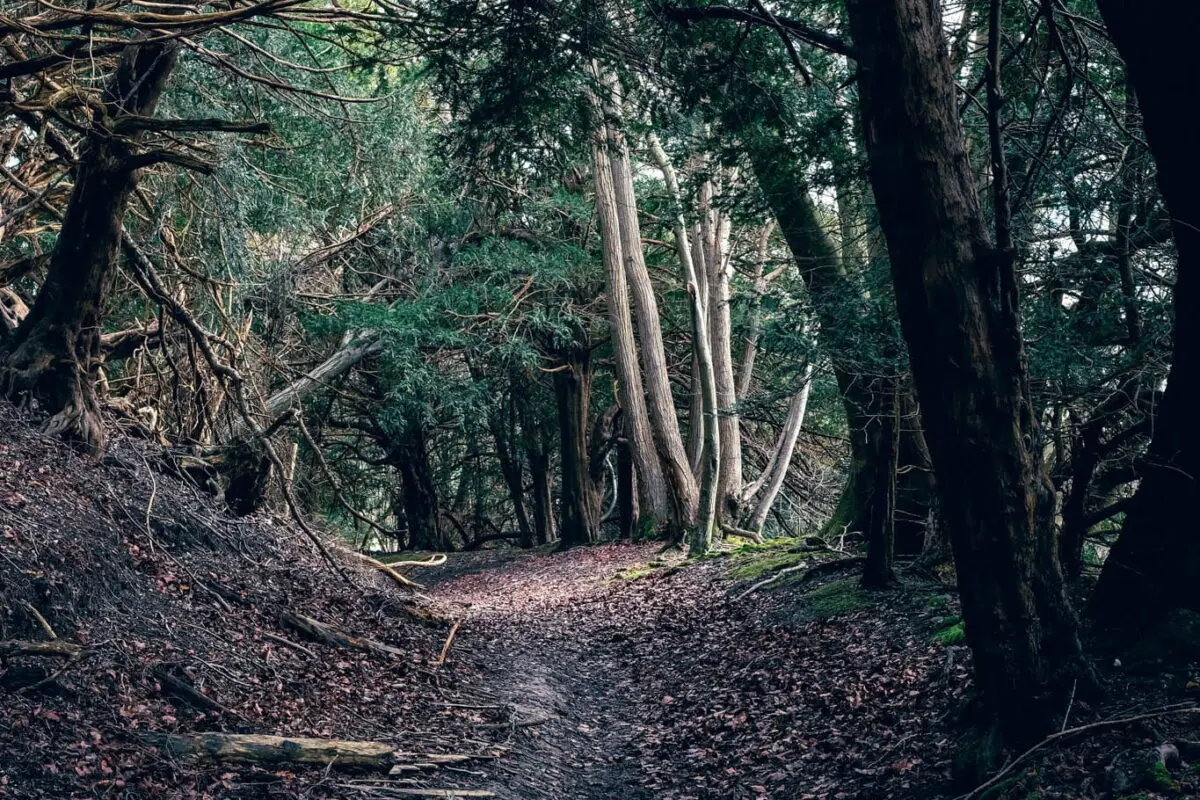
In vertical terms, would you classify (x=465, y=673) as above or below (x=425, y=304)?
below

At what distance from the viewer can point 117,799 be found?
4.36 m

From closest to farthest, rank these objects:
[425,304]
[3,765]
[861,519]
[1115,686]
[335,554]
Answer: [3,765]
[1115,686]
[335,554]
[861,519]
[425,304]

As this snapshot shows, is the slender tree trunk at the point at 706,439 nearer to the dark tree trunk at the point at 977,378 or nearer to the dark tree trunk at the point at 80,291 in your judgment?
A: the dark tree trunk at the point at 80,291

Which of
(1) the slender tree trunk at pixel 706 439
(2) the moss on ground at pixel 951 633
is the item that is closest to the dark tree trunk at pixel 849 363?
(2) the moss on ground at pixel 951 633

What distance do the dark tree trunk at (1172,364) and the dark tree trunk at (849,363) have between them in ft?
11.0

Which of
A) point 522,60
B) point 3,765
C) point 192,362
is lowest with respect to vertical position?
point 3,765

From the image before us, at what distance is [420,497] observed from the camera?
928 inches

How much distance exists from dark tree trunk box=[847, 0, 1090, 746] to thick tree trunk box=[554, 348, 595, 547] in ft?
52.1

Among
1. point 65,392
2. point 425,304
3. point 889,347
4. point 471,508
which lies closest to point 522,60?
point 889,347

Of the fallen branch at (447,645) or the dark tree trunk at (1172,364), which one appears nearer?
the dark tree trunk at (1172,364)

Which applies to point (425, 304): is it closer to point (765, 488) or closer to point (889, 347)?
point (765, 488)

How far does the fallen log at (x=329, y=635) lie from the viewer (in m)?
8.02

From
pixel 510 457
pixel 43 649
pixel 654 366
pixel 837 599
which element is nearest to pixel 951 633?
pixel 837 599

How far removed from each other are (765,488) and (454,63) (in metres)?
13.4
